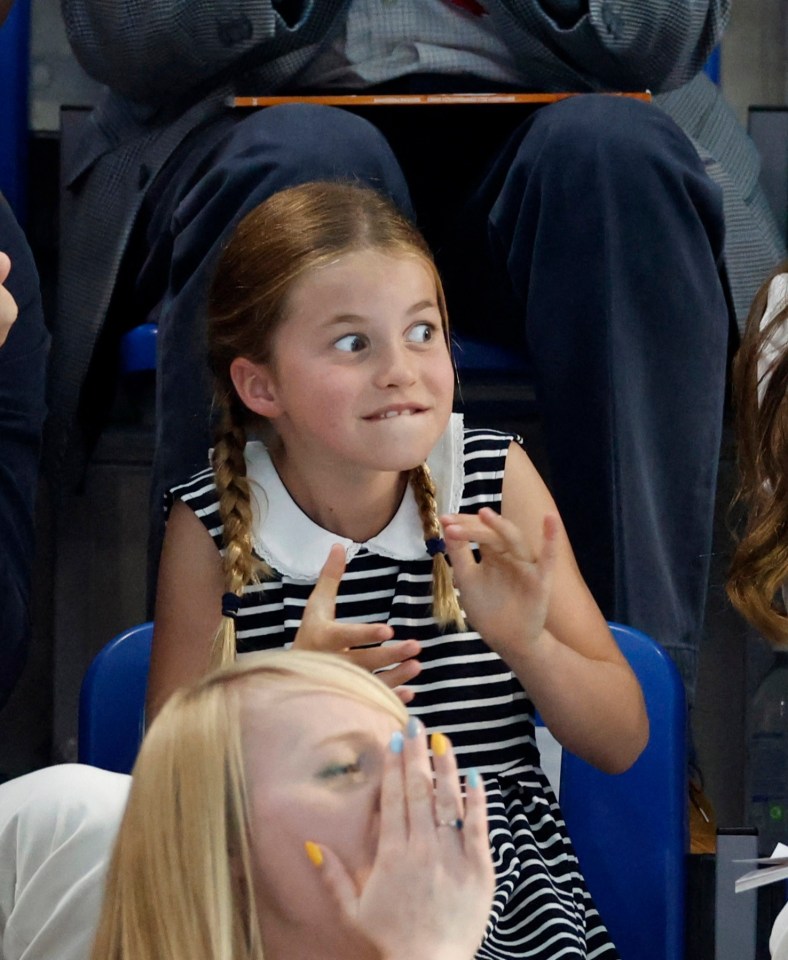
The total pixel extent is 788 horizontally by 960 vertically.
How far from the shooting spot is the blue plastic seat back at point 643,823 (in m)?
1.05

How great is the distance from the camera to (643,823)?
42.0 inches

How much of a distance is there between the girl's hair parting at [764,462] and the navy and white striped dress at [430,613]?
0.56 feet

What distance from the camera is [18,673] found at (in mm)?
1218

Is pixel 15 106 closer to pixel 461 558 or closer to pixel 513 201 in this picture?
pixel 513 201

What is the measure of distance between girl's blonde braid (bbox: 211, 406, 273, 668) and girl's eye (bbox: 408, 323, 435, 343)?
0.52 feet

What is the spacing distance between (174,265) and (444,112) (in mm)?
309

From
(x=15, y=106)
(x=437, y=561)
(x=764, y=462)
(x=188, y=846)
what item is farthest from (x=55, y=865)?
(x=15, y=106)

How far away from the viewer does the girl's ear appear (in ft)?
3.72

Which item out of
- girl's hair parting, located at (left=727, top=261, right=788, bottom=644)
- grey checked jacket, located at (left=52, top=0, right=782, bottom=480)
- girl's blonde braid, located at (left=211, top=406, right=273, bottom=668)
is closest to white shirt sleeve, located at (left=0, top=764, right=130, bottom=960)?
girl's blonde braid, located at (left=211, top=406, right=273, bottom=668)

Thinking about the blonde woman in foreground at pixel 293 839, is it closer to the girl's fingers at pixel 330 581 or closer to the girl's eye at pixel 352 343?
the girl's fingers at pixel 330 581

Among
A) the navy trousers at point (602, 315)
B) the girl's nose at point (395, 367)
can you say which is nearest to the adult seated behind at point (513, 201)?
the navy trousers at point (602, 315)

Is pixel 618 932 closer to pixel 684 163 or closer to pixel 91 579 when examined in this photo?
pixel 684 163

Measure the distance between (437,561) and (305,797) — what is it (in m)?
0.40

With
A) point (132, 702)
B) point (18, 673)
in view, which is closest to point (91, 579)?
point (18, 673)
